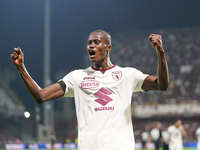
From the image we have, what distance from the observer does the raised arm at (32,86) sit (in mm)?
2562

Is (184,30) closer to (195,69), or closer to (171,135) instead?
(195,69)

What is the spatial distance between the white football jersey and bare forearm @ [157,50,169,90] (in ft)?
0.79

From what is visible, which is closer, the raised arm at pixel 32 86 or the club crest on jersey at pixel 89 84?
the raised arm at pixel 32 86

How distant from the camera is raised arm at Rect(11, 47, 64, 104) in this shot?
256 cm

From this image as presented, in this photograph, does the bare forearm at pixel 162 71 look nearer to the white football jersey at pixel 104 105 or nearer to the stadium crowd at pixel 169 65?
the white football jersey at pixel 104 105

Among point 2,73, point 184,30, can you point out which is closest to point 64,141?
point 2,73

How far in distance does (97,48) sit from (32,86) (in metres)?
0.69

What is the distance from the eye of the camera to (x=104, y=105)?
2.78m

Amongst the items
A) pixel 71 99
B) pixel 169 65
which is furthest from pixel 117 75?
pixel 169 65

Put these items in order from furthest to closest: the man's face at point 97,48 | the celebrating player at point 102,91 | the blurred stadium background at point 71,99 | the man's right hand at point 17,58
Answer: the blurred stadium background at point 71,99
the man's face at point 97,48
the celebrating player at point 102,91
the man's right hand at point 17,58

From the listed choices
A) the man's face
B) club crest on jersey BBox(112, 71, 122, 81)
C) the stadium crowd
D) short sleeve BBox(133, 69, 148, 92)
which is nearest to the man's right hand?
the man's face

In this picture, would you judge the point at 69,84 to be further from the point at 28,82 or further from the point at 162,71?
the point at 162,71

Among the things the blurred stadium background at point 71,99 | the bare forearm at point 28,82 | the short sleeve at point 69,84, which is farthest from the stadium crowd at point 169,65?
the bare forearm at point 28,82

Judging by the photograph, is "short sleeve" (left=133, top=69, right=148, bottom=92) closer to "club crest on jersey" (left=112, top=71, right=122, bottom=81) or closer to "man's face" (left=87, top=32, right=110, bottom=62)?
"club crest on jersey" (left=112, top=71, right=122, bottom=81)
